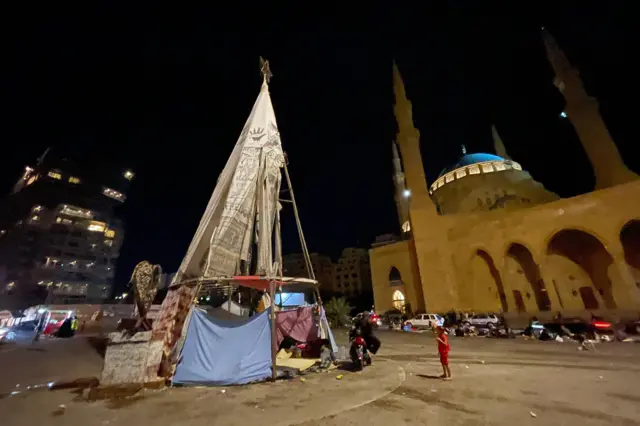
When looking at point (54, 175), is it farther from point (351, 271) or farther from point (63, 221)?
point (351, 271)

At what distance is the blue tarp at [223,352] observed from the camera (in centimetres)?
862

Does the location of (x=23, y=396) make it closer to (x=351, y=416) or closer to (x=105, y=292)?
(x=351, y=416)

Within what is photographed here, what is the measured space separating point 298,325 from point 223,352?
4.59 metres

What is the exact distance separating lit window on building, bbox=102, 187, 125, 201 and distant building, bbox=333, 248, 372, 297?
66.7 meters

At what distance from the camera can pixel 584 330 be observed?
1794 cm

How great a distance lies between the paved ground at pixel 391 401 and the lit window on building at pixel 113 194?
7458cm

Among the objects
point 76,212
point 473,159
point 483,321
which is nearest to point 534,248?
point 483,321

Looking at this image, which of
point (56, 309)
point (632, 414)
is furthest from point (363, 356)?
point (56, 309)

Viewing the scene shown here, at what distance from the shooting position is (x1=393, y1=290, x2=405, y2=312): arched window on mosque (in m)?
40.4

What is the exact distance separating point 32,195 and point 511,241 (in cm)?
8736

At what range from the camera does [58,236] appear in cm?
5881

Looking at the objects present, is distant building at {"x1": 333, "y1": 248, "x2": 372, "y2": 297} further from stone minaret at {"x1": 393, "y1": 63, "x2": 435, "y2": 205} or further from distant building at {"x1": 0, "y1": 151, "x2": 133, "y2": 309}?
distant building at {"x1": 0, "y1": 151, "x2": 133, "y2": 309}

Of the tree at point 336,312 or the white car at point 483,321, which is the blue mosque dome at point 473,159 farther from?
the tree at point 336,312

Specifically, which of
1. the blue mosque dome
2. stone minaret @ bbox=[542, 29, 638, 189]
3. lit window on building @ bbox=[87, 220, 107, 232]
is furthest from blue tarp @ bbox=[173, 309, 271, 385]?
lit window on building @ bbox=[87, 220, 107, 232]
